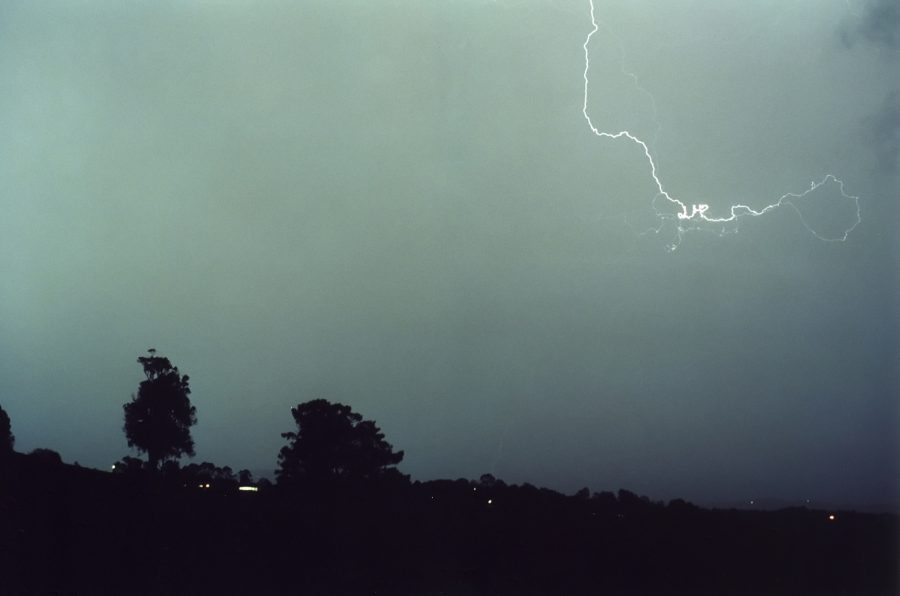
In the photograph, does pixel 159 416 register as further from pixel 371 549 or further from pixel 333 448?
pixel 371 549

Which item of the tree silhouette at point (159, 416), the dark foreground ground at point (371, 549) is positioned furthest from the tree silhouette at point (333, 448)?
the dark foreground ground at point (371, 549)

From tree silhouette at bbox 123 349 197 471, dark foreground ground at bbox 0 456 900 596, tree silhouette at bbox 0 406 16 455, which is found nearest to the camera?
dark foreground ground at bbox 0 456 900 596

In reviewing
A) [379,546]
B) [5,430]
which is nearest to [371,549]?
[379,546]

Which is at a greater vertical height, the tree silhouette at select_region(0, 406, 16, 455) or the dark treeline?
the tree silhouette at select_region(0, 406, 16, 455)

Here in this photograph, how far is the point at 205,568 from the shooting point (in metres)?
24.2

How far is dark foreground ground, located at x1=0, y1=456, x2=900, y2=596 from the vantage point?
2277cm

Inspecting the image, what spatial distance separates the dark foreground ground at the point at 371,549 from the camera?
2277cm

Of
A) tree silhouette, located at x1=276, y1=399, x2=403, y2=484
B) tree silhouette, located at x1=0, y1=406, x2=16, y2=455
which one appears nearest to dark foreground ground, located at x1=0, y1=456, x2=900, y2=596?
tree silhouette, located at x1=0, y1=406, x2=16, y2=455

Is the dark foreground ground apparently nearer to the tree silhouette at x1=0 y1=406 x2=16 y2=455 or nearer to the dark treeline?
the dark treeline

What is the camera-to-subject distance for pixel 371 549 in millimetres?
→ 28297

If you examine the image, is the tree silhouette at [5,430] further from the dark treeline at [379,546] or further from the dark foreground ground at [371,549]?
the dark foreground ground at [371,549]

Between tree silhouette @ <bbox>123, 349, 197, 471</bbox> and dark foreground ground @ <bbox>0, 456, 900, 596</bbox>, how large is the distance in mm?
18319

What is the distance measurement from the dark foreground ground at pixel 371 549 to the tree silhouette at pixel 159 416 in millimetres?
18319

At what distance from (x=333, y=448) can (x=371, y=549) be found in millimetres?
26600
